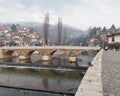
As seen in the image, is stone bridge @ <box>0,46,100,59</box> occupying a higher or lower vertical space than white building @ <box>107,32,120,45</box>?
lower

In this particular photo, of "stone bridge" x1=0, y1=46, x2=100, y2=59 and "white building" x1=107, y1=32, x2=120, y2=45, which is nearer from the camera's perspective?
"stone bridge" x1=0, y1=46, x2=100, y2=59

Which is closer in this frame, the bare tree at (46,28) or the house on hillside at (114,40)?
the house on hillside at (114,40)

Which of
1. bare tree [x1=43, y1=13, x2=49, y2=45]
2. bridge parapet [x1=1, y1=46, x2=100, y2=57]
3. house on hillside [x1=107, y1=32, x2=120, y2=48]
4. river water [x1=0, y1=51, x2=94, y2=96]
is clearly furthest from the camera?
bare tree [x1=43, y1=13, x2=49, y2=45]

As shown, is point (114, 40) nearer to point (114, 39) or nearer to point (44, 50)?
point (114, 39)

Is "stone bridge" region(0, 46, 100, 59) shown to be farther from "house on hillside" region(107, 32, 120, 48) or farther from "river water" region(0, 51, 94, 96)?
"river water" region(0, 51, 94, 96)

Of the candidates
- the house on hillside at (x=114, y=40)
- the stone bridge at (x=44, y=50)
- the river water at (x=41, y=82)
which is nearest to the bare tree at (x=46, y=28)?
the stone bridge at (x=44, y=50)

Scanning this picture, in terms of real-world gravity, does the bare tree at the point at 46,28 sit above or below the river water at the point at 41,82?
above

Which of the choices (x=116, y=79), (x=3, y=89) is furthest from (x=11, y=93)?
(x=116, y=79)

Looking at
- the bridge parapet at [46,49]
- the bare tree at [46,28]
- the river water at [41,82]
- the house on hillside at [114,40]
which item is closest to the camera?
the river water at [41,82]

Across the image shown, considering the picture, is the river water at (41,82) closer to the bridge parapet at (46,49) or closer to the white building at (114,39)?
the bridge parapet at (46,49)

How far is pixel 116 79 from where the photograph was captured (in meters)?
12.6

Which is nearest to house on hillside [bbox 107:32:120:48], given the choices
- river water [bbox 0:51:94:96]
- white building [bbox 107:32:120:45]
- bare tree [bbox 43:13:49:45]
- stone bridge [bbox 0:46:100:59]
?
white building [bbox 107:32:120:45]

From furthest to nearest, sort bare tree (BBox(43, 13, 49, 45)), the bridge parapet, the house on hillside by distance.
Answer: bare tree (BBox(43, 13, 49, 45)) < the house on hillside < the bridge parapet

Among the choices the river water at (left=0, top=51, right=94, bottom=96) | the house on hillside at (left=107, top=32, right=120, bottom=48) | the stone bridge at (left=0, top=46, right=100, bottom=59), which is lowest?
the river water at (left=0, top=51, right=94, bottom=96)
